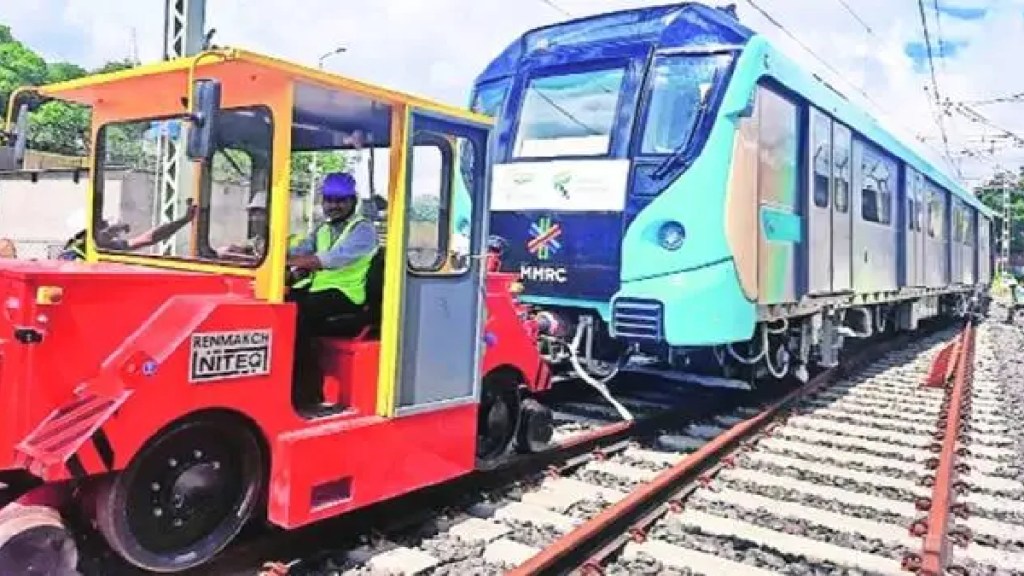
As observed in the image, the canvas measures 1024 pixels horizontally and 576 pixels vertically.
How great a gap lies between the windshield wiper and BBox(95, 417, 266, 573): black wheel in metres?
3.77

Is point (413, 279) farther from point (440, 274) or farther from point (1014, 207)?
point (1014, 207)

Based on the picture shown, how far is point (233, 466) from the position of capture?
3787mm

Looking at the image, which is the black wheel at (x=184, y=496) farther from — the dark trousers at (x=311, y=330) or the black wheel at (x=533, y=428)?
the black wheel at (x=533, y=428)

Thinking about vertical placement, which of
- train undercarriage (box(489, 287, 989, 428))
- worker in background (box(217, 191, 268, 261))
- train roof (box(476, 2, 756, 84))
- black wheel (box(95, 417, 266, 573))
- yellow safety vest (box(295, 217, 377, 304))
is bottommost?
black wheel (box(95, 417, 266, 573))

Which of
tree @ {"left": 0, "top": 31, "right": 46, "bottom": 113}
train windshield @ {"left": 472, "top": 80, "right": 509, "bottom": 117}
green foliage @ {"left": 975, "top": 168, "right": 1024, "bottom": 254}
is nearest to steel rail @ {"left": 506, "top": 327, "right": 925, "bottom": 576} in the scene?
train windshield @ {"left": 472, "top": 80, "right": 509, "bottom": 117}

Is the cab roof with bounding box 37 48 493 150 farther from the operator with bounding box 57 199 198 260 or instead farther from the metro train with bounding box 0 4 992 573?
the operator with bounding box 57 199 198 260

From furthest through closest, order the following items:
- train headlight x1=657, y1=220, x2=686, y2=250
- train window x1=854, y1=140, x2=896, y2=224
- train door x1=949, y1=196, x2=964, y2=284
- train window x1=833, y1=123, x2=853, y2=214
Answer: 1. train door x1=949, y1=196, x2=964, y2=284
2. train window x1=854, y1=140, x2=896, y2=224
3. train window x1=833, y1=123, x2=853, y2=214
4. train headlight x1=657, y1=220, x2=686, y2=250

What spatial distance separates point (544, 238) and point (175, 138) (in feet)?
10.7

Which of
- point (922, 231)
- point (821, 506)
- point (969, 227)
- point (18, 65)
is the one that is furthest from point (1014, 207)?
point (821, 506)

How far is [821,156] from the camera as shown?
27.6 ft

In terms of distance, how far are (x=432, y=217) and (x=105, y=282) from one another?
5.46 feet

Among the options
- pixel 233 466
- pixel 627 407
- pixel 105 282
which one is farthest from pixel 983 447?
pixel 105 282

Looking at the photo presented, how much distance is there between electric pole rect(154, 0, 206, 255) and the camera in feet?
14.2

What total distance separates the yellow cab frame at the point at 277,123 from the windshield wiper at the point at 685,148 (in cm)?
209
